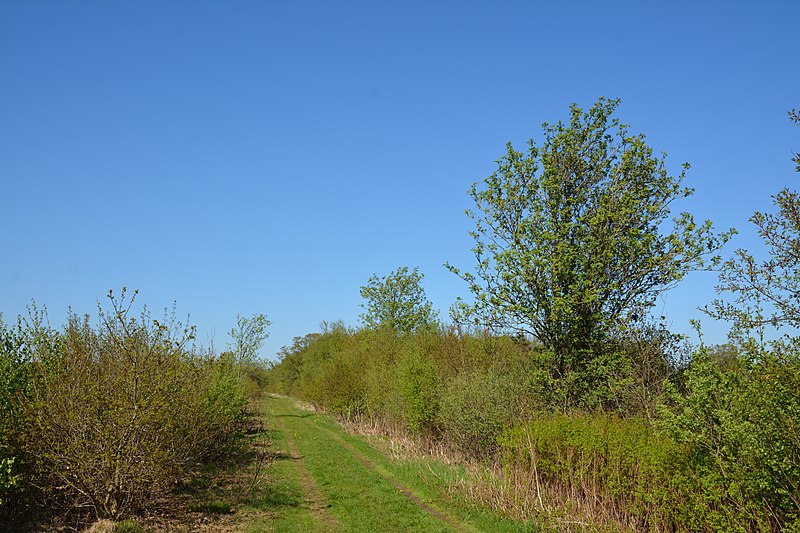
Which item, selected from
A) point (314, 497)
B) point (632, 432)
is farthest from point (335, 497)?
point (632, 432)

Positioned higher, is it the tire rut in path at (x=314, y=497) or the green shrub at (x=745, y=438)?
the green shrub at (x=745, y=438)

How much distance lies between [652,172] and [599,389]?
766 centimetres

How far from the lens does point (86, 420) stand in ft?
34.6

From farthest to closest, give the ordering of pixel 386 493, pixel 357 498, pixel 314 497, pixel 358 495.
A: pixel 386 493 < pixel 358 495 < pixel 314 497 < pixel 357 498

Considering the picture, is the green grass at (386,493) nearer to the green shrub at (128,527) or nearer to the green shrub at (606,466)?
the green shrub at (606,466)

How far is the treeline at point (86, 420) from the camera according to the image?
33.7 feet

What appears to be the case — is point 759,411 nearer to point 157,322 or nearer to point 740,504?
point 740,504

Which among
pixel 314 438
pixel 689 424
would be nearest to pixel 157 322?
pixel 689 424

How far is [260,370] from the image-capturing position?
4847 centimetres

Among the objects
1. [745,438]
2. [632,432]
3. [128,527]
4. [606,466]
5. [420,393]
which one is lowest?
[128,527]

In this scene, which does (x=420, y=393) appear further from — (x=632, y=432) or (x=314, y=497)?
(x=632, y=432)

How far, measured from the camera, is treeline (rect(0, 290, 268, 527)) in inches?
405

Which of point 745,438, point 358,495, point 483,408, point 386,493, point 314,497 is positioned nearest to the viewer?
point 745,438

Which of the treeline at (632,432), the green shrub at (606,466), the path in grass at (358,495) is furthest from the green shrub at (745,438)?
the path in grass at (358,495)
